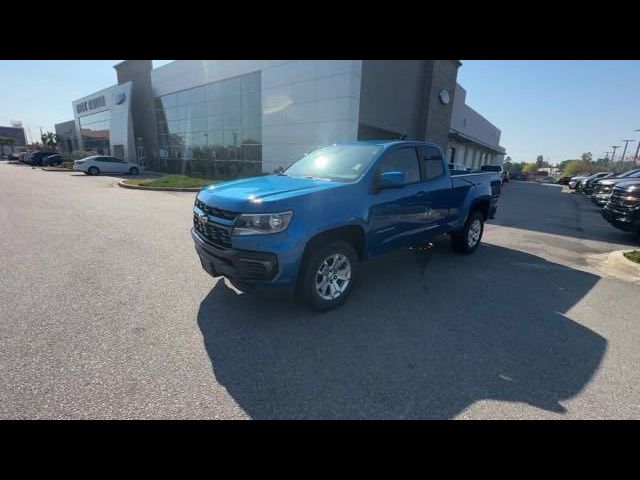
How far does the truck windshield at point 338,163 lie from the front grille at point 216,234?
153 centimetres

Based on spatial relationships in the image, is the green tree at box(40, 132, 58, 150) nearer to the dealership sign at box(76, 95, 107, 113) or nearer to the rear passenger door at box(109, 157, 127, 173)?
the dealership sign at box(76, 95, 107, 113)

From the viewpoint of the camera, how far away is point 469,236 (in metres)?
6.24

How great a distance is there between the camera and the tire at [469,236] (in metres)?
6.07

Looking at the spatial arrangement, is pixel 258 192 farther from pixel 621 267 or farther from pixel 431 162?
pixel 621 267

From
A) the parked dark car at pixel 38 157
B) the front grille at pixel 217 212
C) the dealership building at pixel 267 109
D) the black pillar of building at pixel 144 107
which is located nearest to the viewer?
the front grille at pixel 217 212

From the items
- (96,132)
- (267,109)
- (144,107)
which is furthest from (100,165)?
(96,132)

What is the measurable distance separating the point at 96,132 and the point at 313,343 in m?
51.0

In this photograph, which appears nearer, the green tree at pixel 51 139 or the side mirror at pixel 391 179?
the side mirror at pixel 391 179

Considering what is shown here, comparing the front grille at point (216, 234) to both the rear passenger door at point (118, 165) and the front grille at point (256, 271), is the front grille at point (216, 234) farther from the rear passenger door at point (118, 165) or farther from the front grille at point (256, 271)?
the rear passenger door at point (118, 165)

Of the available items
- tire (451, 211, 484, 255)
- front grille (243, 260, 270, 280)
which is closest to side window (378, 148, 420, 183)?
tire (451, 211, 484, 255)

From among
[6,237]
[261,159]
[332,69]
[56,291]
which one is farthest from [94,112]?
[56,291]

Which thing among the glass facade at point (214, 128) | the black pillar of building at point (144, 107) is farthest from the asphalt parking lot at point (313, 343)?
the black pillar of building at point (144, 107)

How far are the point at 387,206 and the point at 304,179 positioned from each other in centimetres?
113
